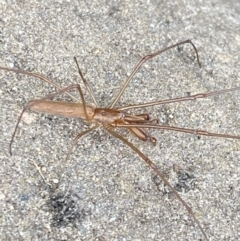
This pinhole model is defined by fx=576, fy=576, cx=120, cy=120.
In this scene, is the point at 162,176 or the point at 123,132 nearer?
the point at 162,176

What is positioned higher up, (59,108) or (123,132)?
(59,108)

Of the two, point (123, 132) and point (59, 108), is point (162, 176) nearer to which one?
point (123, 132)

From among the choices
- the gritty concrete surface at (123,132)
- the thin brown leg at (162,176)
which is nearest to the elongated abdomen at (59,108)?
the gritty concrete surface at (123,132)

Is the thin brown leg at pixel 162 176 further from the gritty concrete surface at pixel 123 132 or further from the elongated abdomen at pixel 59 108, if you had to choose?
the elongated abdomen at pixel 59 108

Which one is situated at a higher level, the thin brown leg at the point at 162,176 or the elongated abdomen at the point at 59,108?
the elongated abdomen at the point at 59,108

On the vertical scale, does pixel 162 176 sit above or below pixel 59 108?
below

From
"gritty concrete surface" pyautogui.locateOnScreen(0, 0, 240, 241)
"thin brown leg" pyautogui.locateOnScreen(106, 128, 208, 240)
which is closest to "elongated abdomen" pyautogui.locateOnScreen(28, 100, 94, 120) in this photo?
"gritty concrete surface" pyautogui.locateOnScreen(0, 0, 240, 241)

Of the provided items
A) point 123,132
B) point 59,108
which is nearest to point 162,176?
point 123,132

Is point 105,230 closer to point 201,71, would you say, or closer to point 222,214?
point 222,214

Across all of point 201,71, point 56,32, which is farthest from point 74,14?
point 201,71
